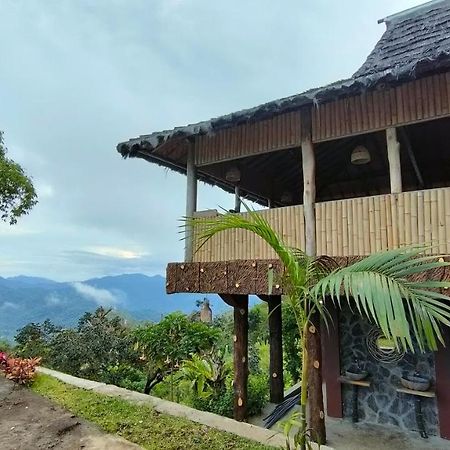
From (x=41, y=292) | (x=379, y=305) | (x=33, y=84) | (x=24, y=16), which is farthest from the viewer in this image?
(x=41, y=292)

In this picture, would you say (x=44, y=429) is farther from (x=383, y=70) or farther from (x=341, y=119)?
(x=383, y=70)

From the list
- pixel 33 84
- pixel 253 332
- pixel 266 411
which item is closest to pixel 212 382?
pixel 266 411

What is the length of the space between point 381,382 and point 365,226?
2.94 meters

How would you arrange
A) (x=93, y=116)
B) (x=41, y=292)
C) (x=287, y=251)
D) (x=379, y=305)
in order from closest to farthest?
(x=379, y=305) < (x=287, y=251) < (x=93, y=116) < (x=41, y=292)

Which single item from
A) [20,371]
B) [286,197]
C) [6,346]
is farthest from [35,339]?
[286,197]

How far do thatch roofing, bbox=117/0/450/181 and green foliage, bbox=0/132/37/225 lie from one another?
15.5 feet

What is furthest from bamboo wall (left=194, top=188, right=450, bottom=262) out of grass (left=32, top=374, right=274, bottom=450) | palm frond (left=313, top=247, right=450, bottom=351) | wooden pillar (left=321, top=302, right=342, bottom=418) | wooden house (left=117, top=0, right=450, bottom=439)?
wooden pillar (left=321, top=302, right=342, bottom=418)

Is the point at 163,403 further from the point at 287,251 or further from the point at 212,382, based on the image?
the point at 287,251

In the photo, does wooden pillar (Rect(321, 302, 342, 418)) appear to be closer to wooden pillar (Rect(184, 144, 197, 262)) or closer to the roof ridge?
wooden pillar (Rect(184, 144, 197, 262))

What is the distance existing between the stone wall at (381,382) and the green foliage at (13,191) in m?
7.43

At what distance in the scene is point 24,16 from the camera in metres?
8.06

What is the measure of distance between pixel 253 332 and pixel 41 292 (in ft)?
137

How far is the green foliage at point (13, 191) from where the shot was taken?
8508 mm

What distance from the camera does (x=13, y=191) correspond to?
8695mm
